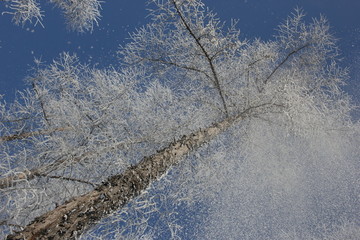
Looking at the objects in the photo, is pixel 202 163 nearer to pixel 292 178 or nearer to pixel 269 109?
pixel 269 109

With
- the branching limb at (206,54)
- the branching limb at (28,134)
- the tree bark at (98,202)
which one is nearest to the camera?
the tree bark at (98,202)

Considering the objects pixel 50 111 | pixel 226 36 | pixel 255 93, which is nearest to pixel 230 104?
pixel 255 93

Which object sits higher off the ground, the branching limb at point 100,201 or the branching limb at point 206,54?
the branching limb at point 206,54

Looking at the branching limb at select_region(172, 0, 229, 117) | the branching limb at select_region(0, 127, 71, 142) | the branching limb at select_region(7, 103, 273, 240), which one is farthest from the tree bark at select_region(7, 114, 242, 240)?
the branching limb at select_region(0, 127, 71, 142)

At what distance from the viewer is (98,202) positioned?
2967mm

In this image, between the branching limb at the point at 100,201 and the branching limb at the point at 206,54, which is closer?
the branching limb at the point at 100,201

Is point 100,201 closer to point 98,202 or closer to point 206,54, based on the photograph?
point 98,202

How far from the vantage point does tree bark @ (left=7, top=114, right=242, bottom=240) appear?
2.39 metres

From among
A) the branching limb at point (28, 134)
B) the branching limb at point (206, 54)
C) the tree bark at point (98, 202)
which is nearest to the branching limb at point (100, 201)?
the tree bark at point (98, 202)

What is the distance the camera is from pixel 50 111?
5605 mm

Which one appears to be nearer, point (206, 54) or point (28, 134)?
point (28, 134)

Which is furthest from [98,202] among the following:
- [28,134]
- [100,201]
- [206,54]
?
[206,54]

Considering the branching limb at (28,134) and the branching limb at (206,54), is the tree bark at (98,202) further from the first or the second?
the branching limb at (28,134)

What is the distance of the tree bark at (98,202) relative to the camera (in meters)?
2.39
